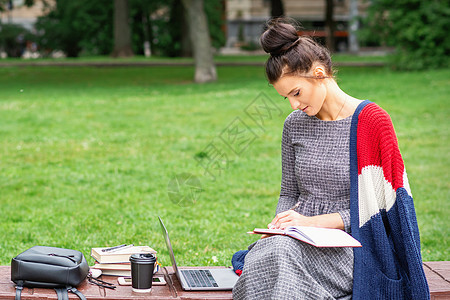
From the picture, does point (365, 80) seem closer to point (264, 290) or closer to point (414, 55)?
point (414, 55)

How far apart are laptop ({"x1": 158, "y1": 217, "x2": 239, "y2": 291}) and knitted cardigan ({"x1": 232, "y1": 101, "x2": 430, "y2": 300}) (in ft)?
2.50

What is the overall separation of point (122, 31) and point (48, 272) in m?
28.3

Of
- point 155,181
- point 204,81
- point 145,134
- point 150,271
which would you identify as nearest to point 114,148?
point 145,134

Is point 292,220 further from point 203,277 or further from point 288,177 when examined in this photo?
point 203,277

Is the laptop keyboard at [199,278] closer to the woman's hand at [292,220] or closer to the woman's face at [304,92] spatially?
the woman's hand at [292,220]

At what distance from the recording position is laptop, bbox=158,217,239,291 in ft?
11.2

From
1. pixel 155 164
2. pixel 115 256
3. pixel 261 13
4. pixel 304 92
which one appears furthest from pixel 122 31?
pixel 304 92

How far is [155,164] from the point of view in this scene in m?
8.60

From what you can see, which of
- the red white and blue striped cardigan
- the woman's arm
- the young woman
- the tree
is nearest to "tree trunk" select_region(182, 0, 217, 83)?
the tree

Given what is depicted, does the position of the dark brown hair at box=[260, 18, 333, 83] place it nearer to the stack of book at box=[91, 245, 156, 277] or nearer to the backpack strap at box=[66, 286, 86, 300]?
the stack of book at box=[91, 245, 156, 277]

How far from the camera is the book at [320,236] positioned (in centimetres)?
295

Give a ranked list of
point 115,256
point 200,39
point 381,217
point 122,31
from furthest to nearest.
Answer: point 122,31, point 200,39, point 115,256, point 381,217

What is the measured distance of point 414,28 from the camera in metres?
19.5

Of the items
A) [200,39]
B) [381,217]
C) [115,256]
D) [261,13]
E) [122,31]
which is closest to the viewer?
[381,217]
